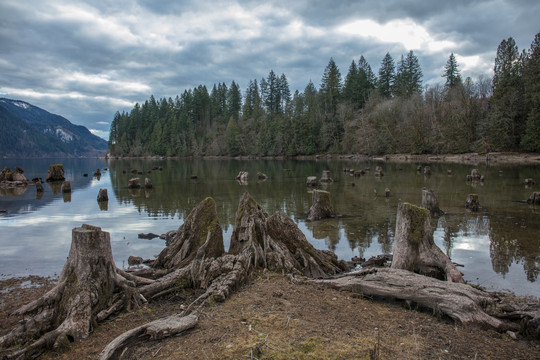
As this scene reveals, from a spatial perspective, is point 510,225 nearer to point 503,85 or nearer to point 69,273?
point 69,273

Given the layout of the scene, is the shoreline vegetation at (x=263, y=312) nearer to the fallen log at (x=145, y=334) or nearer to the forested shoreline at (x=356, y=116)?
the fallen log at (x=145, y=334)

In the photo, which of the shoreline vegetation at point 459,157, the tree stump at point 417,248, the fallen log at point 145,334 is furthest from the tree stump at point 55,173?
the shoreline vegetation at point 459,157

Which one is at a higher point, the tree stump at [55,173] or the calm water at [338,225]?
the tree stump at [55,173]

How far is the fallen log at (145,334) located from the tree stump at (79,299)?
3.84 feet

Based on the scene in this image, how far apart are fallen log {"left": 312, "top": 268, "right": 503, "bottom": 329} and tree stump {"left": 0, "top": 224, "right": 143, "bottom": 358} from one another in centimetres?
409

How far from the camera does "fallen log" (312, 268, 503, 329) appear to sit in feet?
18.2

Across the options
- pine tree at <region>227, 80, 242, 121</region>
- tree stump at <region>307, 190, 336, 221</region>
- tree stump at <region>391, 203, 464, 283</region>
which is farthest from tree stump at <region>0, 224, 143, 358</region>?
pine tree at <region>227, 80, 242, 121</region>

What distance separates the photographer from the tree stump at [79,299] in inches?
200

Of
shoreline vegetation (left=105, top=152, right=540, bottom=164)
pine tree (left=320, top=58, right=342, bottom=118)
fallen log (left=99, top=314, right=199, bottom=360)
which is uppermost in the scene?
pine tree (left=320, top=58, right=342, bottom=118)

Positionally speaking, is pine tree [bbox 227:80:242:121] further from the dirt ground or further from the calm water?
the dirt ground

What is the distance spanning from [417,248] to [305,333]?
4567mm

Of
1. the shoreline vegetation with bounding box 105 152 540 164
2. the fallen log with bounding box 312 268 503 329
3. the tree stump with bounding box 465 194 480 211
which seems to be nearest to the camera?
the fallen log with bounding box 312 268 503 329

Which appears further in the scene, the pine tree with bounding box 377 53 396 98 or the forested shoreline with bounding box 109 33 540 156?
the pine tree with bounding box 377 53 396 98

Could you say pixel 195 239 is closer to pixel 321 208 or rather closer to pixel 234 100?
pixel 321 208
